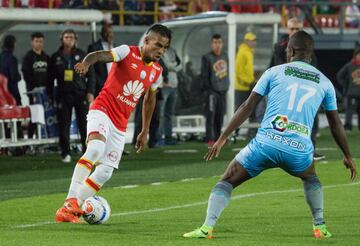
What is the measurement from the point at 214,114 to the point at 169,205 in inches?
426

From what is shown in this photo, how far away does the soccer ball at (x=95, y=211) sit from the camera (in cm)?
1291

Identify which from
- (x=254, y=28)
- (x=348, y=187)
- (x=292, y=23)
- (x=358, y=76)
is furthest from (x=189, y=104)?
(x=348, y=187)

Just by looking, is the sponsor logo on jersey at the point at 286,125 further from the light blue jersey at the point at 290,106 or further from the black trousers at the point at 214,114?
the black trousers at the point at 214,114

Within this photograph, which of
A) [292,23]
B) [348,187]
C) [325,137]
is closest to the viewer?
[348,187]

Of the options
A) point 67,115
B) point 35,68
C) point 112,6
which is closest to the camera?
point 67,115

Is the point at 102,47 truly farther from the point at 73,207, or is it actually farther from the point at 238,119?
the point at 238,119

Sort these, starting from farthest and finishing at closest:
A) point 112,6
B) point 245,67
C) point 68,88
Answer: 1. point 112,6
2. point 245,67
3. point 68,88

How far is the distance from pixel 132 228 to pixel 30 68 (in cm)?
1133

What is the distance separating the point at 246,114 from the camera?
1103cm

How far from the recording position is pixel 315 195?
11430mm

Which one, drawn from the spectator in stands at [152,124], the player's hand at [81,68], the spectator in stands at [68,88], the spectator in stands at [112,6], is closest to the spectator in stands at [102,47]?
the spectator in stands at [68,88]

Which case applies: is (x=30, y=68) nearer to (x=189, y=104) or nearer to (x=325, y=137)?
(x=189, y=104)

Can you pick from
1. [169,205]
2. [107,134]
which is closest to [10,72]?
[169,205]

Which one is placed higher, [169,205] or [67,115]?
[169,205]
